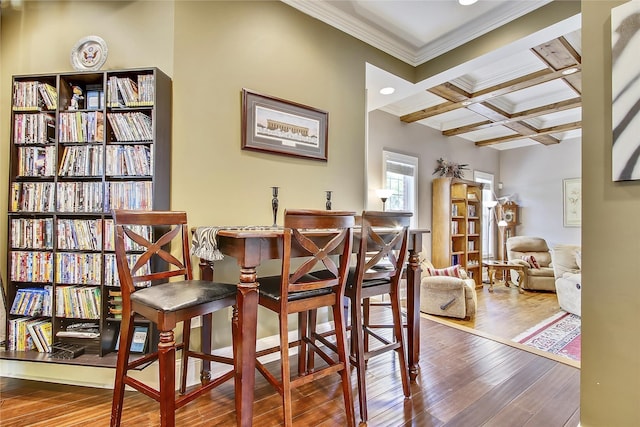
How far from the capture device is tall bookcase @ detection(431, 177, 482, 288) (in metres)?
5.01

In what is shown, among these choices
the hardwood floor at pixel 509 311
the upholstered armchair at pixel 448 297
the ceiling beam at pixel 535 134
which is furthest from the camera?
the ceiling beam at pixel 535 134

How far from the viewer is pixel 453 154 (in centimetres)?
579

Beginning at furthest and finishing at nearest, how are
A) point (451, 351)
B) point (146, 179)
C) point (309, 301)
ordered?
point (451, 351) < point (146, 179) < point (309, 301)

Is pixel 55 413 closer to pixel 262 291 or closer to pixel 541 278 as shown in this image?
pixel 262 291

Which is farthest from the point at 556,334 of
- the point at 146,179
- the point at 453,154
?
the point at 146,179

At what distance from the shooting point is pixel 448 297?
11.4ft

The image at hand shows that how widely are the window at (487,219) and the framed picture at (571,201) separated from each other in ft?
4.18

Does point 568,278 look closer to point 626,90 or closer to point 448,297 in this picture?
point 448,297

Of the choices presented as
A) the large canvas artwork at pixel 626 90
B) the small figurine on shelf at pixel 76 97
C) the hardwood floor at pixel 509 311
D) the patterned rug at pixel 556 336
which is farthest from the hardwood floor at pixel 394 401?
the small figurine on shelf at pixel 76 97

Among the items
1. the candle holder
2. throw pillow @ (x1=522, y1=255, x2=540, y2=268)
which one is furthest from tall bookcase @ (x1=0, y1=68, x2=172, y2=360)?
throw pillow @ (x1=522, y1=255, x2=540, y2=268)

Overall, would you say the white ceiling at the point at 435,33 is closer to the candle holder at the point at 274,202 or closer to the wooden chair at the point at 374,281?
the candle holder at the point at 274,202

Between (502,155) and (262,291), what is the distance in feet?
24.0

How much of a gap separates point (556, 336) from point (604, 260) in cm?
218

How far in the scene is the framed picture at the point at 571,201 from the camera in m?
5.81
